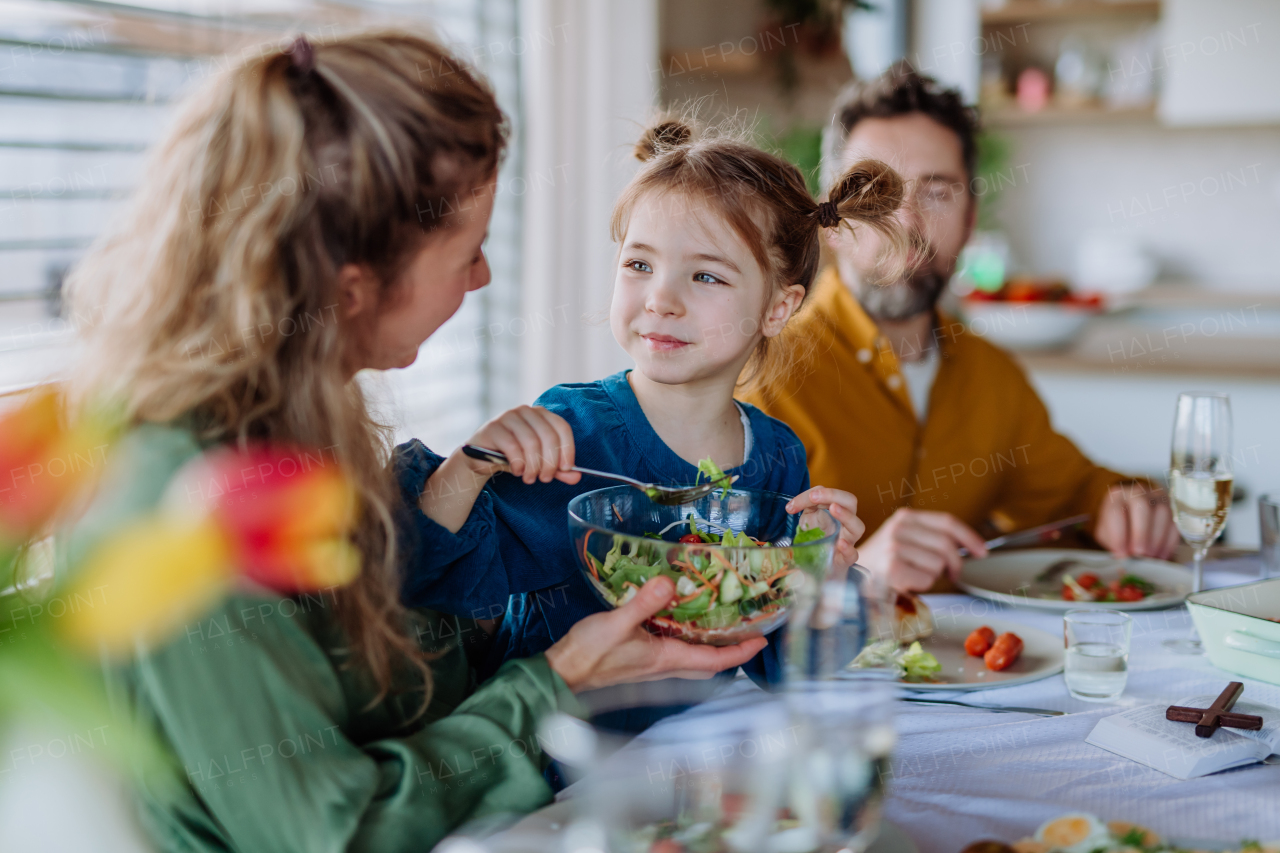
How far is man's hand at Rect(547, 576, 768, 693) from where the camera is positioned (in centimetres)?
91

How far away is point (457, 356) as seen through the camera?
9.61ft

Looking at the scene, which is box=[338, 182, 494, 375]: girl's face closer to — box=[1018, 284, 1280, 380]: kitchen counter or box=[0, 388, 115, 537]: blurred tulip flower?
box=[0, 388, 115, 537]: blurred tulip flower

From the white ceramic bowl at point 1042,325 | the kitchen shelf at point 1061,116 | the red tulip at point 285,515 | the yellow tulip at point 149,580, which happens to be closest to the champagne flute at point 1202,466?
the red tulip at point 285,515

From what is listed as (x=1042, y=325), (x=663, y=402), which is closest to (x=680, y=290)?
(x=663, y=402)

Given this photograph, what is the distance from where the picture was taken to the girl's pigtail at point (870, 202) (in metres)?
1.44

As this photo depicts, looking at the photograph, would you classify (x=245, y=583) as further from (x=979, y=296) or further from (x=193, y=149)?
(x=979, y=296)

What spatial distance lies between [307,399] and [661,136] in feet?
2.50

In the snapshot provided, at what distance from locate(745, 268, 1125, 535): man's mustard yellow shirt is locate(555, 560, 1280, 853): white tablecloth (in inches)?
33.3

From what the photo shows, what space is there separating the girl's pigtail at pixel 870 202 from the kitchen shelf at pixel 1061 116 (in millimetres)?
3374

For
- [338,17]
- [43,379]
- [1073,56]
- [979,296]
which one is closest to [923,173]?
[338,17]

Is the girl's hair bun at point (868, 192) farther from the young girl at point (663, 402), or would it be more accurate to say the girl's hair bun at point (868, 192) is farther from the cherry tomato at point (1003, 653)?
the cherry tomato at point (1003, 653)

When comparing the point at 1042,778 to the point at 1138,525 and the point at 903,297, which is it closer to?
the point at 1138,525

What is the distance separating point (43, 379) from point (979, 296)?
3703 millimetres

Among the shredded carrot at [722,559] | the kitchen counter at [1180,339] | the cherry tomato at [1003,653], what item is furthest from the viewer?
the kitchen counter at [1180,339]
